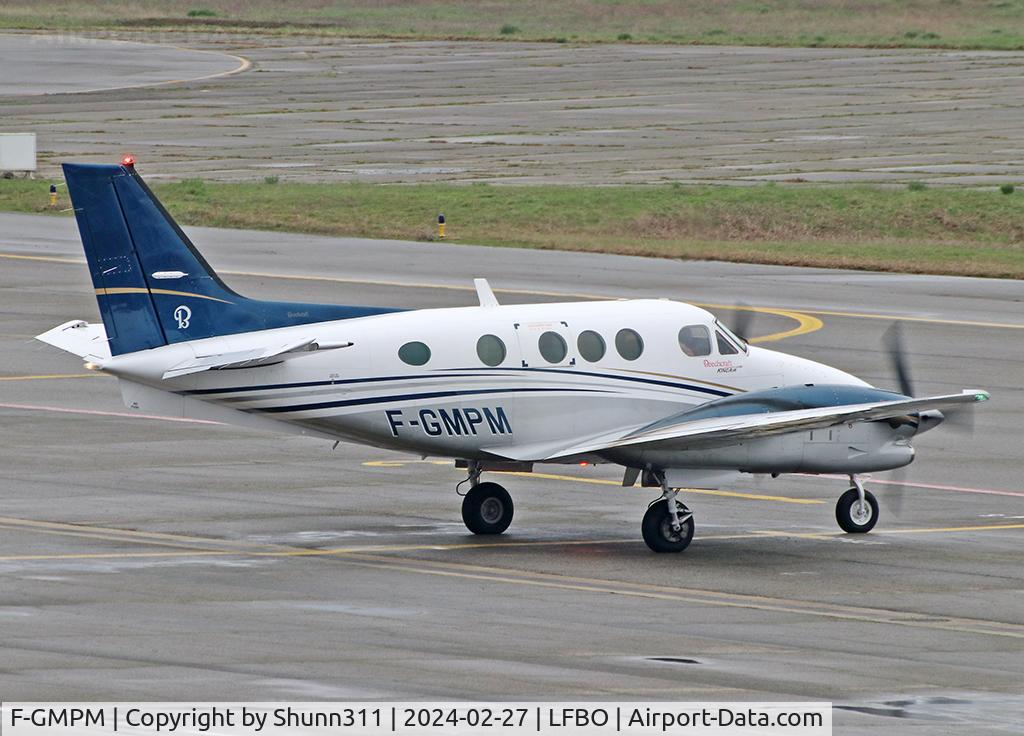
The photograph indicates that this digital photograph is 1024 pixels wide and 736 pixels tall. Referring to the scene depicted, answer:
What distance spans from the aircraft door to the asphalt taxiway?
244cm

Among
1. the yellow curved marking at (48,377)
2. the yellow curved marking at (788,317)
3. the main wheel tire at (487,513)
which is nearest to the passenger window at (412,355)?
the main wheel tire at (487,513)

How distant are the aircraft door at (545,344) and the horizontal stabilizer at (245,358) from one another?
267cm

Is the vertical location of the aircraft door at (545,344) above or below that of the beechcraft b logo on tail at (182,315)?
above

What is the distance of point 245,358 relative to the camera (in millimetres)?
24641

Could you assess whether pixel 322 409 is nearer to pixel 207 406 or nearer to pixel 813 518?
pixel 207 406

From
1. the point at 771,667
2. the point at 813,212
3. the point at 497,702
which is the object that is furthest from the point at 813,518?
the point at 813,212

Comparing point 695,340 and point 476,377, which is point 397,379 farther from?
point 695,340

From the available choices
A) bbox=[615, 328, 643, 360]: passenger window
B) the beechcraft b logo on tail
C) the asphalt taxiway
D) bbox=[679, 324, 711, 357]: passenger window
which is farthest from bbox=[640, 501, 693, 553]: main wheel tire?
the beechcraft b logo on tail

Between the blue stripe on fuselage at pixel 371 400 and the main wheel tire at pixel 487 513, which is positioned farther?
the main wheel tire at pixel 487 513

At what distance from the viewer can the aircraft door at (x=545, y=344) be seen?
25.8 metres

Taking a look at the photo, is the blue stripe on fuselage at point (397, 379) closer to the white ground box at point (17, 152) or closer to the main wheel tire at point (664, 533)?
the main wheel tire at point (664, 533)

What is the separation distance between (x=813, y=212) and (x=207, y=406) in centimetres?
4303

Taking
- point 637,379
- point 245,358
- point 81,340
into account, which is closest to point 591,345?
point 637,379

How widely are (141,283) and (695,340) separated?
7327mm
